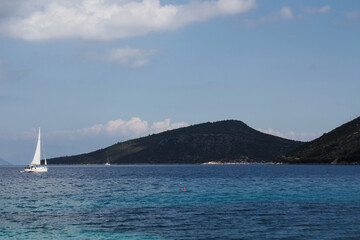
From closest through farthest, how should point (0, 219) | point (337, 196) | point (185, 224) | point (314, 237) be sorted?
point (314, 237) → point (185, 224) → point (0, 219) → point (337, 196)

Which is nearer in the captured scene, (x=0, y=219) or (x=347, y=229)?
(x=347, y=229)

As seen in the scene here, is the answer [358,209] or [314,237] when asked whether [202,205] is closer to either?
[358,209]

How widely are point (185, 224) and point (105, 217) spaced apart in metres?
11.6

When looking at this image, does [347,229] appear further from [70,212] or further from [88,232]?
[70,212]

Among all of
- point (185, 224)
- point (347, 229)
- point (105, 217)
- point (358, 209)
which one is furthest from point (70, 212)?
point (358, 209)

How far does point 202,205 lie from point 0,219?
2822 cm

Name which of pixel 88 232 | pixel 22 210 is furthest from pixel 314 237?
pixel 22 210

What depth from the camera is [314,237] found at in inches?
1519

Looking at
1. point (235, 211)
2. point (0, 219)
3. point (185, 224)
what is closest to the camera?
point (185, 224)

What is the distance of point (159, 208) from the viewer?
2379 inches

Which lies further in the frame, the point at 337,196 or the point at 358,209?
the point at 337,196

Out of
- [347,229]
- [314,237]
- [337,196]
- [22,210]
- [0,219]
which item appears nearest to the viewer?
[314,237]

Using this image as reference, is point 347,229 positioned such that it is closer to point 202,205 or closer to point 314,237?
point 314,237

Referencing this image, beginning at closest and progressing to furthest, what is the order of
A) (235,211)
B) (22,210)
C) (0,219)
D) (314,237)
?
(314,237) → (0,219) → (235,211) → (22,210)
